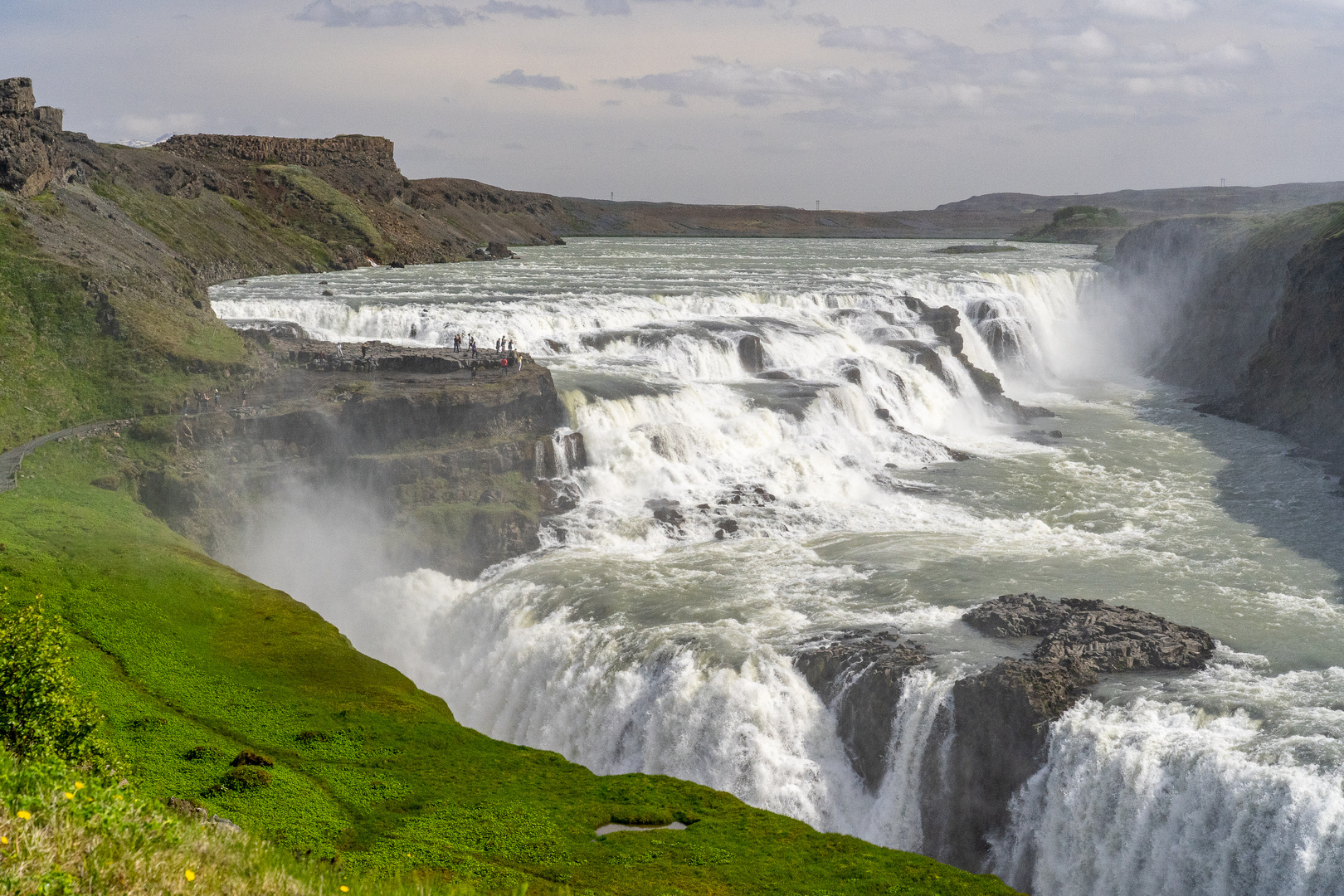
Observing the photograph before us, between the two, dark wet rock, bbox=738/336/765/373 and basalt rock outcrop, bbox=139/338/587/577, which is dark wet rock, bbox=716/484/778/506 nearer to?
basalt rock outcrop, bbox=139/338/587/577

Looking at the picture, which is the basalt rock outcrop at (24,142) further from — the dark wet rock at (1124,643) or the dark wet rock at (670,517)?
the dark wet rock at (1124,643)

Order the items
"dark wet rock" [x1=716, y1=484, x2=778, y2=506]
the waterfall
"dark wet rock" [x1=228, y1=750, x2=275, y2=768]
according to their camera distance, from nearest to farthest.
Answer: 1. "dark wet rock" [x1=228, y1=750, x2=275, y2=768]
2. the waterfall
3. "dark wet rock" [x1=716, y1=484, x2=778, y2=506]

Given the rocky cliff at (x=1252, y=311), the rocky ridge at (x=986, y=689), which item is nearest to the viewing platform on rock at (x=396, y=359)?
the rocky ridge at (x=986, y=689)

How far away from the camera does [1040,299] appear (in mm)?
91688

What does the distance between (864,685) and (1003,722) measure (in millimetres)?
3840

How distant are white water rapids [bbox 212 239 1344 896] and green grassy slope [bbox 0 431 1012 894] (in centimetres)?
628

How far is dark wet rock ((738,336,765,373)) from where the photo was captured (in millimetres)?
62500

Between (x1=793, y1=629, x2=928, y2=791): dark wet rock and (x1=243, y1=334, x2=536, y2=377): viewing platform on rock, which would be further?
(x1=243, y1=334, x2=536, y2=377): viewing platform on rock

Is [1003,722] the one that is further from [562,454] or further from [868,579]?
[562,454]

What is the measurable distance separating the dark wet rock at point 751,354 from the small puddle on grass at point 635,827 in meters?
42.1

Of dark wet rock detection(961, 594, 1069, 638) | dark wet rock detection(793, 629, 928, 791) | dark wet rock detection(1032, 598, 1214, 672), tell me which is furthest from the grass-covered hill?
dark wet rock detection(961, 594, 1069, 638)

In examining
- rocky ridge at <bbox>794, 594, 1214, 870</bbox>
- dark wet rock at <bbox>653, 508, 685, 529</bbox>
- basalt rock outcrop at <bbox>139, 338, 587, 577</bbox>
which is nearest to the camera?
rocky ridge at <bbox>794, 594, 1214, 870</bbox>

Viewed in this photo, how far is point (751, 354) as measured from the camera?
62719 mm

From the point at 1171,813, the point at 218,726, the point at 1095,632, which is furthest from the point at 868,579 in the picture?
the point at 218,726
